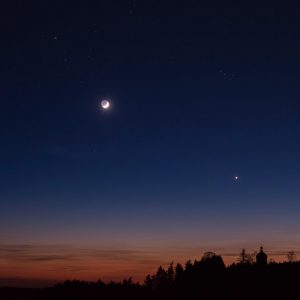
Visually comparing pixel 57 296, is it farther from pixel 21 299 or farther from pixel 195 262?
pixel 195 262

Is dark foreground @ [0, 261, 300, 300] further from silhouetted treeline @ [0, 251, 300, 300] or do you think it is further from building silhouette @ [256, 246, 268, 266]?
building silhouette @ [256, 246, 268, 266]

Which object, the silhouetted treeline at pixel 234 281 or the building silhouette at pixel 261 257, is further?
the building silhouette at pixel 261 257

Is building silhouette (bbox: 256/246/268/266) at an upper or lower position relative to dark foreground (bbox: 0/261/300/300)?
upper

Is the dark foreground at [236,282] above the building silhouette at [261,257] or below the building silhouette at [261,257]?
below

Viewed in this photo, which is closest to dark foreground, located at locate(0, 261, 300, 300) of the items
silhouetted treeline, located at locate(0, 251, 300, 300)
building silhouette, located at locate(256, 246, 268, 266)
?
silhouetted treeline, located at locate(0, 251, 300, 300)

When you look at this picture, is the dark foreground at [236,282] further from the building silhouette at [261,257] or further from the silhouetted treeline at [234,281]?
the building silhouette at [261,257]

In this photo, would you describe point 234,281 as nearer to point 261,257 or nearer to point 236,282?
point 236,282

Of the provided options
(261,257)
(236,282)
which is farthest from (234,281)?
(261,257)

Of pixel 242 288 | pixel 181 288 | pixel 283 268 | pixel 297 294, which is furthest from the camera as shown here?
pixel 181 288

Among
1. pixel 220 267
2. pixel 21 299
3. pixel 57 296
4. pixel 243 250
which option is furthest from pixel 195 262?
pixel 21 299

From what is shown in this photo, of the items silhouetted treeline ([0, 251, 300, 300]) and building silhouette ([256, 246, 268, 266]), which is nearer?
silhouetted treeline ([0, 251, 300, 300])

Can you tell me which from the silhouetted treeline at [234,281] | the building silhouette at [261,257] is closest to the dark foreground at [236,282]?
the silhouetted treeline at [234,281]

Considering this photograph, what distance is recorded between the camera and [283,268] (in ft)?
194

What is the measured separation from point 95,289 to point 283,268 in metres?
84.0
